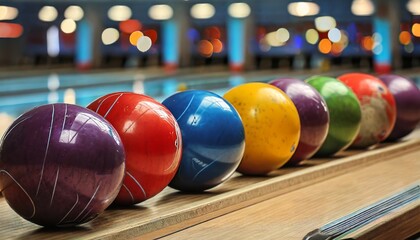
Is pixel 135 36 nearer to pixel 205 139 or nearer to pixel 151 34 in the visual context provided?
pixel 151 34

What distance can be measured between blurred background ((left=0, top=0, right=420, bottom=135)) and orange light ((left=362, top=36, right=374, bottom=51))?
0.12ft

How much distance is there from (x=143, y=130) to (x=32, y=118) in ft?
1.31

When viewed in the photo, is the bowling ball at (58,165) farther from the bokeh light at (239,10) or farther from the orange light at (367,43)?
the orange light at (367,43)

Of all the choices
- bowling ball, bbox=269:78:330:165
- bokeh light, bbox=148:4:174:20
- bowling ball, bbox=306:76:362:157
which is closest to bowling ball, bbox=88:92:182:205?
bowling ball, bbox=269:78:330:165

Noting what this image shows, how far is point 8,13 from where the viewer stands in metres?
28.3

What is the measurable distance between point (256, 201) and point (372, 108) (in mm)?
1237

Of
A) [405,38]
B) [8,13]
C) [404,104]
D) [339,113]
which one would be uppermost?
[8,13]

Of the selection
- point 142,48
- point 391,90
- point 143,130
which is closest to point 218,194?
point 143,130

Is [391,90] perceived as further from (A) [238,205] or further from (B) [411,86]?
(A) [238,205]

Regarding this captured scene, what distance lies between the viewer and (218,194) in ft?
8.84

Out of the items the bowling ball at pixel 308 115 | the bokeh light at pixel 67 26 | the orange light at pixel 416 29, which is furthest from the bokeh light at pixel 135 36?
the bowling ball at pixel 308 115

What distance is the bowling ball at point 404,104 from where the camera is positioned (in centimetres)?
404

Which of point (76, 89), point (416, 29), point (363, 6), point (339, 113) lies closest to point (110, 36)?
point (416, 29)

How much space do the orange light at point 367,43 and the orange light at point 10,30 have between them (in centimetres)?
1381
